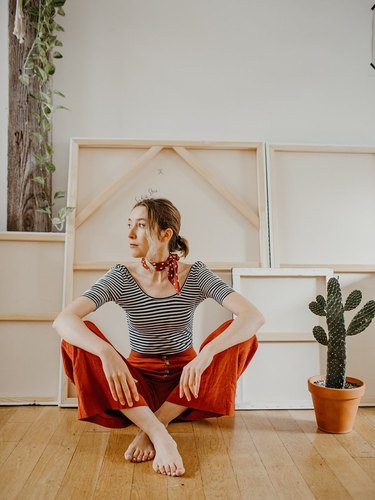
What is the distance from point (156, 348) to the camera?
205 cm

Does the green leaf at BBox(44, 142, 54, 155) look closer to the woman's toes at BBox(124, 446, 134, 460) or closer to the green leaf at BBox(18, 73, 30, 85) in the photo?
the green leaf at BBox(18, 73, 30, 85)

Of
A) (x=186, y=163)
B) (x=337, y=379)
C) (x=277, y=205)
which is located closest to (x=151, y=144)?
(x=186, y=163)

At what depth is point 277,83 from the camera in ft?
9.20

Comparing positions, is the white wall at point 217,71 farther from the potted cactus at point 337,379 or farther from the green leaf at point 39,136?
the potted cactus at point 337,379

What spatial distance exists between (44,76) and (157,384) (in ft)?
5.91

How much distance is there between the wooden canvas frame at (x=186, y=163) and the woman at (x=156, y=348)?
48 cm

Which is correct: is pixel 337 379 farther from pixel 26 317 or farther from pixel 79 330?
pixel 26 317

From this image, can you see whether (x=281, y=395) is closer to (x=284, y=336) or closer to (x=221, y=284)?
(x=284, y=336)

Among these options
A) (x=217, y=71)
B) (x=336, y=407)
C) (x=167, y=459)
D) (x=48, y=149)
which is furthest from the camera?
(x=217, y=71)

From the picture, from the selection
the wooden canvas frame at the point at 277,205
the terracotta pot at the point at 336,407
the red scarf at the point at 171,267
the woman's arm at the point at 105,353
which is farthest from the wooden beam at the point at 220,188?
the woman's arm at the point at 105,353

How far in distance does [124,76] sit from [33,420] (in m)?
2.05

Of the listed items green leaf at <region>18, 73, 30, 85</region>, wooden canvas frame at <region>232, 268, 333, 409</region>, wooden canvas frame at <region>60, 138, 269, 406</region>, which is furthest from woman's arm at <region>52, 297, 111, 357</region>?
green leaf at <region>18, 73, 30, 85</region>

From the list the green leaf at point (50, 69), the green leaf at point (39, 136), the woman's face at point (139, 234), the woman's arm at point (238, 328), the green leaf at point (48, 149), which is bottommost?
the woman's arm at point (238, 328)

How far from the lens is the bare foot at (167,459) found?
1546mm
